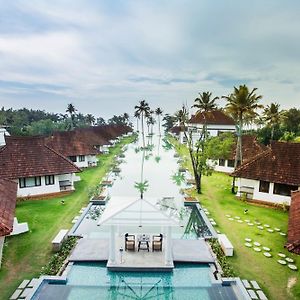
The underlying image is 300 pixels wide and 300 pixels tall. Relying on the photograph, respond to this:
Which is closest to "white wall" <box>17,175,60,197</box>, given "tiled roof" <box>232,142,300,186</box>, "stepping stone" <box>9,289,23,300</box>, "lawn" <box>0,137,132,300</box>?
"lawn" <box>0,137,132,300</box>

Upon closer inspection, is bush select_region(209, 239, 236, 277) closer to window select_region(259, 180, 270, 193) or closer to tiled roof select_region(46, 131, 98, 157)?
window select_region(259, 180, 270, 193)

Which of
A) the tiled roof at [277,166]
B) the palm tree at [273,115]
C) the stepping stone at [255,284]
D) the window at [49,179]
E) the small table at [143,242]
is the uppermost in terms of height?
the palm tree at [273,115]

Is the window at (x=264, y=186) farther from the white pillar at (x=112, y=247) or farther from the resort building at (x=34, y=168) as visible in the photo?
the resort building at (x=34, y=168)

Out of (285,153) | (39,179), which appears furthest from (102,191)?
(285,153)

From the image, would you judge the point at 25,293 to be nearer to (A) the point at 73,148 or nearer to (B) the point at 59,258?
(B) the point at 59,258

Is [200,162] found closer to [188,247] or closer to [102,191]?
[102,191]

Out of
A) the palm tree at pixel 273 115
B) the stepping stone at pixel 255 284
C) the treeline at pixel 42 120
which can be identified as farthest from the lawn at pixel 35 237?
the treeline at pixel 42 120
